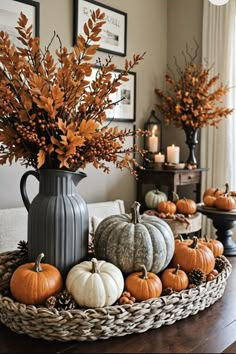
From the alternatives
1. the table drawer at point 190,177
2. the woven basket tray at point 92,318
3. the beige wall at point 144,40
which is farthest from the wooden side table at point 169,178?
the woven basket tray at point 92,318

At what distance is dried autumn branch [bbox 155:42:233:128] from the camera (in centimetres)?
338

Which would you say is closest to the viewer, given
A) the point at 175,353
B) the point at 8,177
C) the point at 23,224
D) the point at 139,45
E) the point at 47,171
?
the point at 175,353

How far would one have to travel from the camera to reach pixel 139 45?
12.0ft

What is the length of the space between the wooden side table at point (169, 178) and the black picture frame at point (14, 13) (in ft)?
4.83

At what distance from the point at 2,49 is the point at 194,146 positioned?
2676 millimetres

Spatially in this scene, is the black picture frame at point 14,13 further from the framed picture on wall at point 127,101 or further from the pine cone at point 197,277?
the pine cone at point 197,277

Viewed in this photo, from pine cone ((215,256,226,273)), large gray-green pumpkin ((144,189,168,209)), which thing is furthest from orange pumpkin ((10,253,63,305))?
large gray-green pumpkin ((144,189,168,209))

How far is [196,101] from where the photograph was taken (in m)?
3.42

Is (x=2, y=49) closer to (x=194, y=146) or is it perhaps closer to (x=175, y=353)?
(x=175, y=353)

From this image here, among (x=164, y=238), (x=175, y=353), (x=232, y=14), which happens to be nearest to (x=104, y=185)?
(x=232, y=14)

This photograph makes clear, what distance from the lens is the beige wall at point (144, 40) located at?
3.06 metres

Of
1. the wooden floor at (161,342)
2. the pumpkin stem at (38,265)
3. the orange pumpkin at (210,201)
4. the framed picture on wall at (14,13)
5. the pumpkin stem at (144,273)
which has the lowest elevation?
the wooden floor at (161,342)

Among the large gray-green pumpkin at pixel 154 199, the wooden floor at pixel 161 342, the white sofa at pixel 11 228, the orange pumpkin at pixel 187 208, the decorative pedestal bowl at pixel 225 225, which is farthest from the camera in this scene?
the large gray-green pumpkin at pixel 154 199

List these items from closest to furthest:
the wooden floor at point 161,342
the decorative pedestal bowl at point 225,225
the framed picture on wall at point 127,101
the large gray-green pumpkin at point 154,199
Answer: the wooden floor at point 161,342
the decorative pedestal bowl at point 225,225
the large gray-green pumpkin at point 154,199
the framed picture on wall at point 127,101
